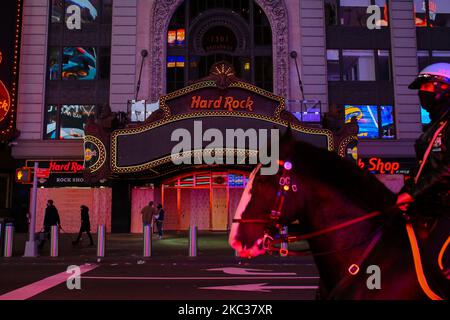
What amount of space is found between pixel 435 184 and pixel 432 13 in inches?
1130

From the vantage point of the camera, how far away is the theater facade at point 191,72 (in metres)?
25.0

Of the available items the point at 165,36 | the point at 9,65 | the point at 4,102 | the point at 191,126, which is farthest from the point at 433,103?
the point at 9,65

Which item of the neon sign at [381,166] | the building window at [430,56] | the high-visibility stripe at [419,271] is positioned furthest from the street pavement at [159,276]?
the building window at [430,56]

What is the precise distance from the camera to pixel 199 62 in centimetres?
2652

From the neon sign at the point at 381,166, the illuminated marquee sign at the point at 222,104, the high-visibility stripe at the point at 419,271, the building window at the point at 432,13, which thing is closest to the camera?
the high-visibility stripe at the point at 419,271

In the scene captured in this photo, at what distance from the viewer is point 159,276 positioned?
431 inches

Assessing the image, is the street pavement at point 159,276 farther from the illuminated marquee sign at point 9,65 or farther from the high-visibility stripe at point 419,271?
the illuminated marquee sign at point 9,65

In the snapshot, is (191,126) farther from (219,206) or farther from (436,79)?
(436,79)

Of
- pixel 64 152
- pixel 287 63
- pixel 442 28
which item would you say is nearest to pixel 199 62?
pixel 287 63

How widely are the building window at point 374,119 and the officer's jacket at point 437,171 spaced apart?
23.5 meters

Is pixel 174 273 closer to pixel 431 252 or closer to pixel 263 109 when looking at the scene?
pixel 431 252

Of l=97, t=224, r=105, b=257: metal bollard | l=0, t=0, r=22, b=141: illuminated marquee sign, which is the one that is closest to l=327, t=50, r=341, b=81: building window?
l=97, t=224, r=105, b=257: metal bollard

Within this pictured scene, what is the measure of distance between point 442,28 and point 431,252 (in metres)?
28.5

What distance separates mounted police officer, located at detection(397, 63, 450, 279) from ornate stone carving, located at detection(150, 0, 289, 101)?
2235cm
